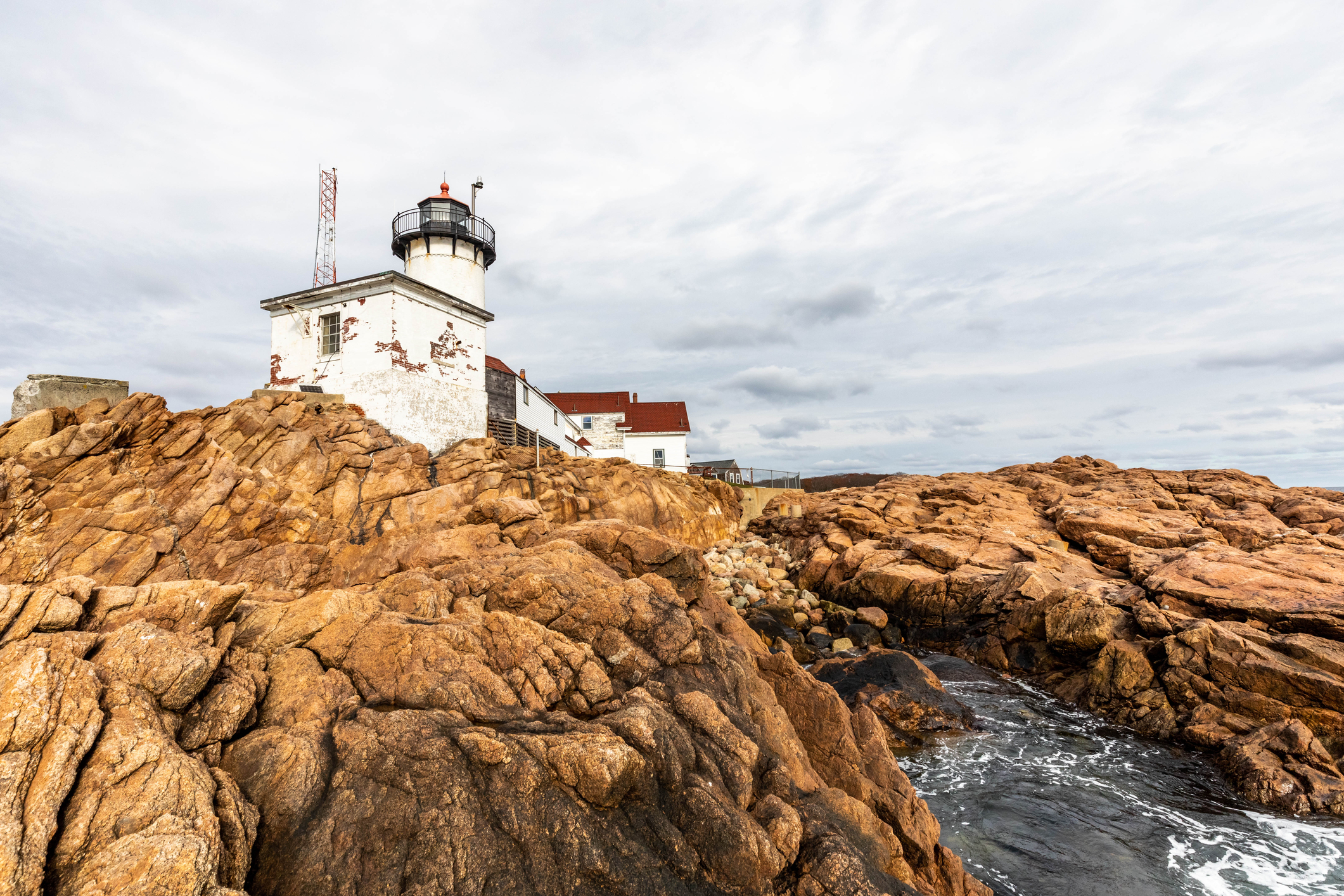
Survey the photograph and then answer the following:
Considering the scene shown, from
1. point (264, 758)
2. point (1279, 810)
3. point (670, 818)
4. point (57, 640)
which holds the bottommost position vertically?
point (1279, 810)

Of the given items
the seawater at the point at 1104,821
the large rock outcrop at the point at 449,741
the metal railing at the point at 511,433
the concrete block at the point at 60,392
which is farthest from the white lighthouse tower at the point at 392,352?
the seawater at the point at 1104,821

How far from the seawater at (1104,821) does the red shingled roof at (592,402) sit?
39.4 metres

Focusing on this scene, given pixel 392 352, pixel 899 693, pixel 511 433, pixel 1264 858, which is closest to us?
pixel 1264 858

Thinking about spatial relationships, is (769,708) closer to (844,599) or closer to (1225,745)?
(1225,745)

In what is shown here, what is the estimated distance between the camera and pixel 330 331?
23.5m

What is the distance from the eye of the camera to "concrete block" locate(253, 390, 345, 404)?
2053 cm

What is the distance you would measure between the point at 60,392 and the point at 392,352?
352 inches

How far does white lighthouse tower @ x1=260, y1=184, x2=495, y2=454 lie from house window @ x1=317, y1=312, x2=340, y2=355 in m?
0.03

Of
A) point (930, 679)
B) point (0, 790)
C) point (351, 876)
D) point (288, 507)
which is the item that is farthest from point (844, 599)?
point (0, 790)

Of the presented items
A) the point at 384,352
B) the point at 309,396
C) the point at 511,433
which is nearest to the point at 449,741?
the point at 309,396

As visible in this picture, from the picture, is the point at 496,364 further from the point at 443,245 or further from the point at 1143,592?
the point at 1143,592

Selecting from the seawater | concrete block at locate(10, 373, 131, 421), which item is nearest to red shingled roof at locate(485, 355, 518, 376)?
concrete block at locate(10, 373, 131, 421)

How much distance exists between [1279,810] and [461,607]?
15490 millimetres

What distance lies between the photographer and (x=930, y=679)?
53.7ft
